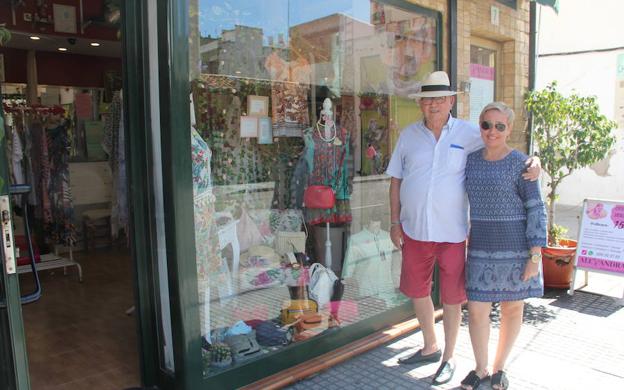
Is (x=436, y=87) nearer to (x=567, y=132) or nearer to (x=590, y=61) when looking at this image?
(x=567, y=132)

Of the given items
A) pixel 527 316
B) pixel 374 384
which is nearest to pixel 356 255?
pixel 374 384

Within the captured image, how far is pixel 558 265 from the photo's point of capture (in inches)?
184

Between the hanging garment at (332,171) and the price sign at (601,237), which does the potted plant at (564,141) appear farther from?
the hanging garment at (332,171)

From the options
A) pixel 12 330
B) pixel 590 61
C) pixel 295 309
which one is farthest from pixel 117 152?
pixel 590 61

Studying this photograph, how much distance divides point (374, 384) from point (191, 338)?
3.46ft

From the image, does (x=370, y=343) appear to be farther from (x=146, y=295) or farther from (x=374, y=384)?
(x=146, y=295)

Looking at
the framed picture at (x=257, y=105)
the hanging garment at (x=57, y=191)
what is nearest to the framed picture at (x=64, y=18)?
the hanging garment at (x=57, y=191)

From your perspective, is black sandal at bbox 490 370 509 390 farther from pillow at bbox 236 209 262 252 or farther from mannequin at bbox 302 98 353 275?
pillow at bbox 236 209 262 252

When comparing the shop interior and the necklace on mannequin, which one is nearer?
the shop interior

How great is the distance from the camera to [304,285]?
11.8 feet

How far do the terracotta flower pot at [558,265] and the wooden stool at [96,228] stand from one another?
4.81 metres

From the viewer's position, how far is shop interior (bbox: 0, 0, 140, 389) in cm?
349

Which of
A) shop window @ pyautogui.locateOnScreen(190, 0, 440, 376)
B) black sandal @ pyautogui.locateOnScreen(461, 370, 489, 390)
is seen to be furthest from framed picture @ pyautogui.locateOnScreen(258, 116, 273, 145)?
black sandal @ pyautogui.locateOnScreen(461, 370, 489, 390)

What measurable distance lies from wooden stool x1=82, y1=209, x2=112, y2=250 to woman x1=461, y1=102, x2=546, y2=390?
16.1ft
